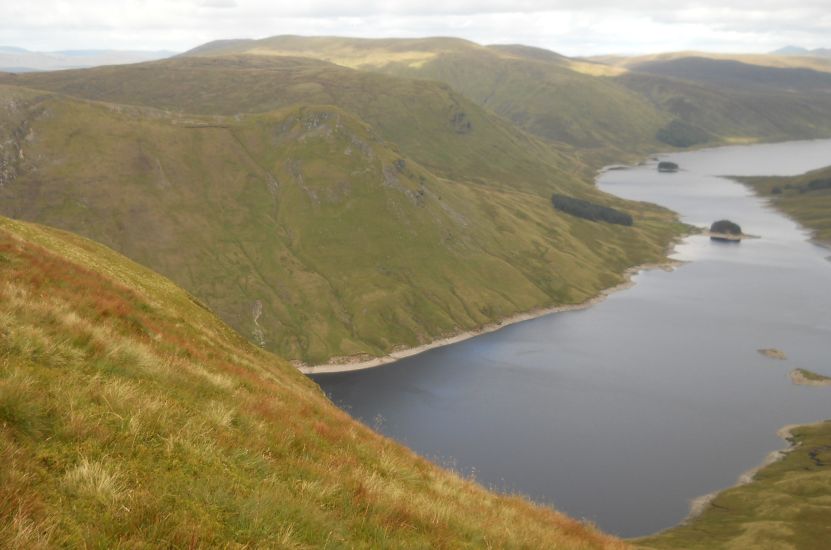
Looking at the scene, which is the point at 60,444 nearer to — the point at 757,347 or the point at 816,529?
the point at 816,529

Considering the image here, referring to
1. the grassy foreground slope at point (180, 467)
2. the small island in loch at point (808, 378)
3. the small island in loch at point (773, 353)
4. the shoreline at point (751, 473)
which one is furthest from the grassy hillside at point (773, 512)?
the grassy foreground slope at point (180, 467)

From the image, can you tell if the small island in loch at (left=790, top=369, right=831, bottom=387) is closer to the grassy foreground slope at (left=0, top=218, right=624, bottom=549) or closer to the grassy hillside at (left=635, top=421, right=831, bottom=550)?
the grassy hillside at (left=635, top=421, right=831, bottom=550)

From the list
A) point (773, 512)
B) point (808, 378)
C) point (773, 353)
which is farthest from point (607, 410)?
point (773, 353)

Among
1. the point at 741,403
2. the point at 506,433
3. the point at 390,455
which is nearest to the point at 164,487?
the point at 390,455

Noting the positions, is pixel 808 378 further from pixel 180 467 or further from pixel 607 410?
pixel 180 467

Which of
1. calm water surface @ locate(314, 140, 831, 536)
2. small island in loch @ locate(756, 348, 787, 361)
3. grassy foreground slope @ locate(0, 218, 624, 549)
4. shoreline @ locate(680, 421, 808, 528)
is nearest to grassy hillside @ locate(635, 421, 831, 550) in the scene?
shoreline @ locate(680, 421, 808, 528)
